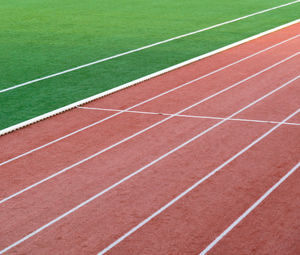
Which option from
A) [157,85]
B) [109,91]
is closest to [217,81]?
[157,85]

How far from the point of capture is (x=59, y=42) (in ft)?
39.4

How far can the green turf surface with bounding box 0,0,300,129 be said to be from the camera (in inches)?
337

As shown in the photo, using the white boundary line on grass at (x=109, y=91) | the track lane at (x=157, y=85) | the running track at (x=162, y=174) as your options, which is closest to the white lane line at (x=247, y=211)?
the running track at (x=162, y=174)

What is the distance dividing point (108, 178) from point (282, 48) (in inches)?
241

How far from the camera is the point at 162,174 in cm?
560

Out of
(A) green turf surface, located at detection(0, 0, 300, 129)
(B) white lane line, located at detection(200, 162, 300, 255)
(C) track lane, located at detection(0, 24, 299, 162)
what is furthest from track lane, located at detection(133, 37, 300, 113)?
(B) white lane line, located at detection(200, 162, 300, 255)

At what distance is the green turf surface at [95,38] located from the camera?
855 cm

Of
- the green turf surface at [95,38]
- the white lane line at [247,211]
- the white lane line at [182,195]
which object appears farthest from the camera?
the green turf surface at [95,38]

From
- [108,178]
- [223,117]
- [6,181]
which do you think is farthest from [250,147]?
[6,181]

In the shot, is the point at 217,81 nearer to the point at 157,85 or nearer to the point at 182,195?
the point at 157,85

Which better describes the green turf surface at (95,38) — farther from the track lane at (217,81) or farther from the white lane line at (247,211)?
the white lane line at (247,211)

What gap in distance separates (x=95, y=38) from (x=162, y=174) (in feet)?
23.6

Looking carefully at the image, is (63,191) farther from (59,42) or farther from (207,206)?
(59,42)

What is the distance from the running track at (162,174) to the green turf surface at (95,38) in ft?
2.55
